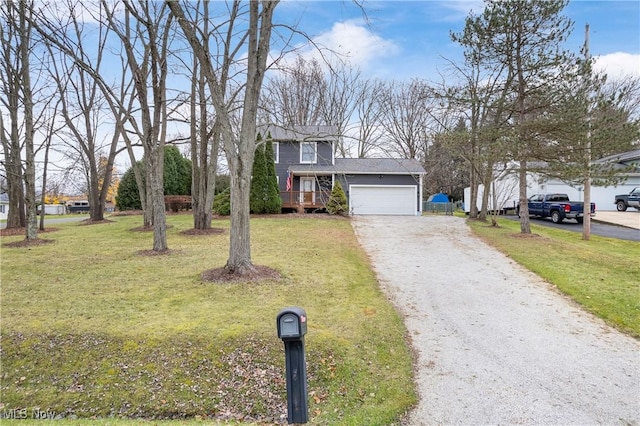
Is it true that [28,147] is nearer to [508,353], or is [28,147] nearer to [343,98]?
[508,353]

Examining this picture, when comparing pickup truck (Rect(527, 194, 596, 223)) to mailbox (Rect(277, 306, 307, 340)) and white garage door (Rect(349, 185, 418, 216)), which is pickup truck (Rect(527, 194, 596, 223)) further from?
mailbox (Rect(277, 306, 307, 340))

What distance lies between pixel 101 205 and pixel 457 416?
20.7 metres

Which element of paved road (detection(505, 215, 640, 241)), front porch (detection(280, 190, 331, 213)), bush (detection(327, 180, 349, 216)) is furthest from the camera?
front porch (detection(280, 190, 331, 213))

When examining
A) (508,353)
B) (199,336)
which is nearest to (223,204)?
(199,336)

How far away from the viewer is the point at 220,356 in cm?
405

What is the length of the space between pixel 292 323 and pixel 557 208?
793 inches

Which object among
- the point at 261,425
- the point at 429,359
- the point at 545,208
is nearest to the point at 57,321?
the point at 261,425

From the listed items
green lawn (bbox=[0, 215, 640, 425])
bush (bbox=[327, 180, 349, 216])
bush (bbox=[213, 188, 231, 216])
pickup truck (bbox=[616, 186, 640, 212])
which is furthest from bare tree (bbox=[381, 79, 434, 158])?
green lawn (bbox=[0, 215, 640, 425])

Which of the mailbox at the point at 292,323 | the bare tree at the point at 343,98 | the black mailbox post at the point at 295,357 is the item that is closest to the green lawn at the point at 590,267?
the black mailbox post at the point at 295,357

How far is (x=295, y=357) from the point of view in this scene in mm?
2777

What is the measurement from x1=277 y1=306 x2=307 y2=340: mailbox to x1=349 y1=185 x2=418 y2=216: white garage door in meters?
19.4

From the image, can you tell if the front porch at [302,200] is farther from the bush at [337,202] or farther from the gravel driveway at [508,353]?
the gravel driveway at [508,353]

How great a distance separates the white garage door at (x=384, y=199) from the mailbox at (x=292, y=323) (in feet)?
63.8

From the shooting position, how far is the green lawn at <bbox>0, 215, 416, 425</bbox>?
3.44 metres
